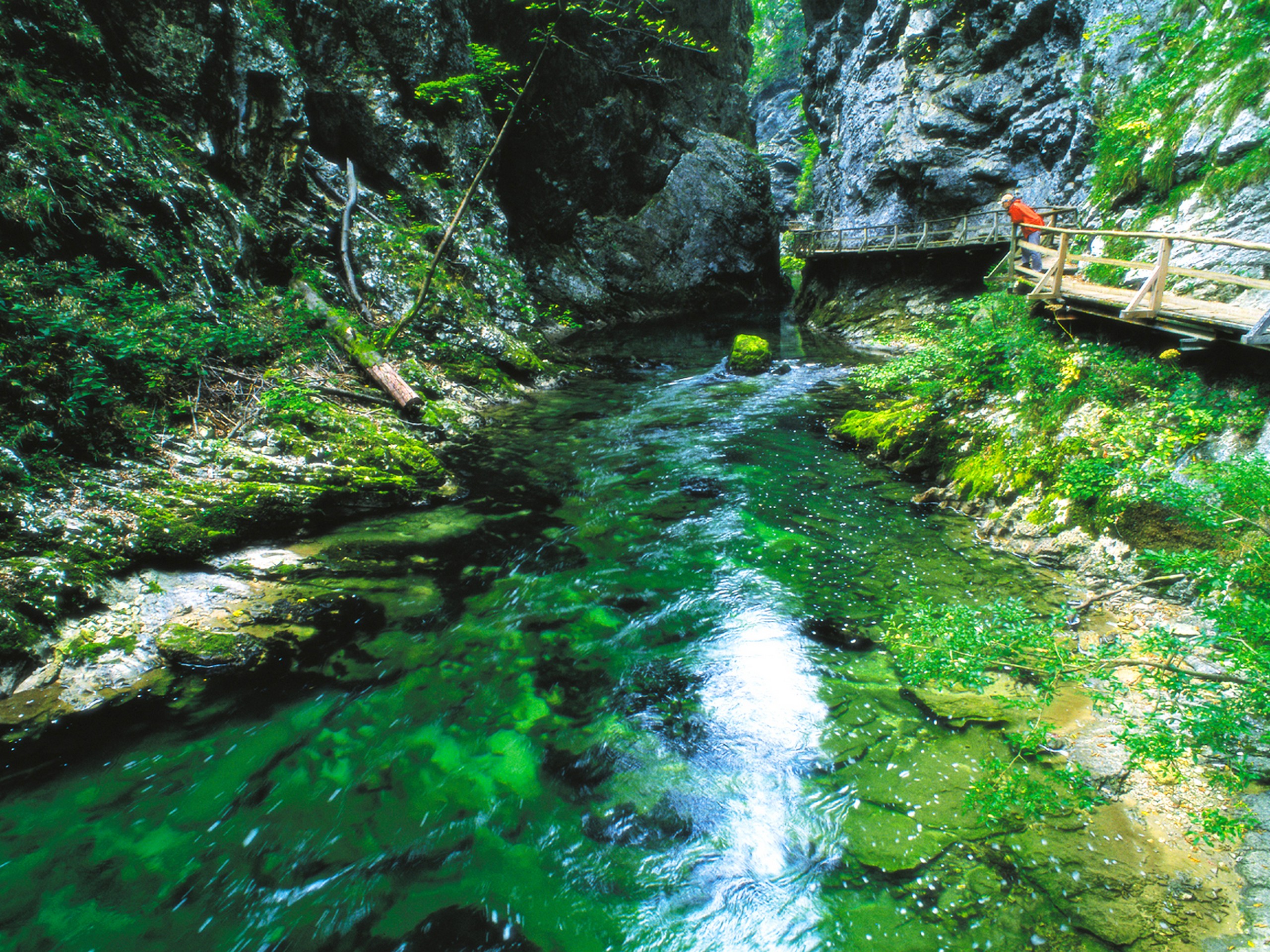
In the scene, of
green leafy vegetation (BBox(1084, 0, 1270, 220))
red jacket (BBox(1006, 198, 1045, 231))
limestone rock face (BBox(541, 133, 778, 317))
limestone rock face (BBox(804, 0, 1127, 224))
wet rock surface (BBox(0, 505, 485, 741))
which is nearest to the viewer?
wet rock surface (BBox(0, 505, 485, 741))

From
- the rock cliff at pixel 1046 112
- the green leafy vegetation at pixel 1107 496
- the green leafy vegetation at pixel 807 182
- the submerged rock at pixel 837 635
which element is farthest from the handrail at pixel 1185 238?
the green leafy vegetation at pixel 807 182

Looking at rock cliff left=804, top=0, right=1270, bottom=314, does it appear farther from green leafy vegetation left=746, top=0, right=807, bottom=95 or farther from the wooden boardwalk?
green leafy vegetation left=746, top=0, right=807, bottom=95

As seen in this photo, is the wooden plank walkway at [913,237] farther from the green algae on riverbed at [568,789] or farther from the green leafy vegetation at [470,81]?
the green algae on riverbed at [568,789]

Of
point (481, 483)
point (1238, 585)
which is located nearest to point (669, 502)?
point (481, 483)

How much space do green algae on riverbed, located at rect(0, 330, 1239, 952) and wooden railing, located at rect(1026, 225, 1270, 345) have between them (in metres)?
3.21

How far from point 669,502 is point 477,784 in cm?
478

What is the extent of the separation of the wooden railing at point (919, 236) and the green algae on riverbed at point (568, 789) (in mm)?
14662

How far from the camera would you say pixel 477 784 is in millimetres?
3924

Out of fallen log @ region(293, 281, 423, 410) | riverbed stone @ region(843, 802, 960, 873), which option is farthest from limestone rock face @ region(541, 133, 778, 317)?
riverbed stone @ region(843, 802, 960, 873)

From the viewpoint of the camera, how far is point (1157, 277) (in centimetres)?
610

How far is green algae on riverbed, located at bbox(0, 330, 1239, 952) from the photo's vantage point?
310 centimetres

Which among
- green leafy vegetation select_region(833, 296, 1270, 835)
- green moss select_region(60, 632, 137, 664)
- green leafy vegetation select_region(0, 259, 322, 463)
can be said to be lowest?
green leafy vegetation select_region(833, 296, 1270, 835)

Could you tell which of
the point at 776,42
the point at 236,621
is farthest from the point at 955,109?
the point at 776,42

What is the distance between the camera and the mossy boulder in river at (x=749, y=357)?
625 inches
